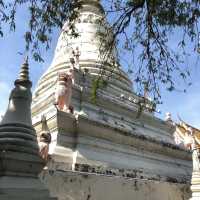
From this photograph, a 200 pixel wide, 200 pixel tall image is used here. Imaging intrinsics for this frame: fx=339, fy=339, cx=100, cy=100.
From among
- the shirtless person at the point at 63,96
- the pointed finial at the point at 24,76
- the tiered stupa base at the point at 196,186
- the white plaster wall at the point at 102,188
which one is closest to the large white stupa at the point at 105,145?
the white plaster wall at the point at 102,188

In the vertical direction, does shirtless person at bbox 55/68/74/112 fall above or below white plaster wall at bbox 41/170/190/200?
above

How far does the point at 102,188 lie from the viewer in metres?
7.19

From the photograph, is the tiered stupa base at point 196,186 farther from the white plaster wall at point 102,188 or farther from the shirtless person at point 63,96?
the shirtless person at point 63,96

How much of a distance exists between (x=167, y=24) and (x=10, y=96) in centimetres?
355

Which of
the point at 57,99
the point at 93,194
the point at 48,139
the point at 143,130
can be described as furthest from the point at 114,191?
the point at 143,130

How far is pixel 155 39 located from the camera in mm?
6723

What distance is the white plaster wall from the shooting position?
21.0 ft

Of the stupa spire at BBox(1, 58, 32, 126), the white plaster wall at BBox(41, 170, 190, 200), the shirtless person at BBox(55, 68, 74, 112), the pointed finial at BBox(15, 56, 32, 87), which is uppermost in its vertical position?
the shirtless person at BBox(55, 68, 74, 112)

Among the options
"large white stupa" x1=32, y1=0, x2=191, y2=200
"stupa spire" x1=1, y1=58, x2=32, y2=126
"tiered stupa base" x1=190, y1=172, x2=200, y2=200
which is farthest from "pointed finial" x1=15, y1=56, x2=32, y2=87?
"tiered stupa base" x1=190, y1=172, x2=200, y2=200

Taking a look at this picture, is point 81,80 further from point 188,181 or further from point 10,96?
point 10,96

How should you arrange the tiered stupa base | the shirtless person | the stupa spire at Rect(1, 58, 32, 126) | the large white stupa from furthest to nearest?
the shirtless person, the tiered stupa base, the large white stupa, the stupa spire at Rect(1, 58, 32, 126)

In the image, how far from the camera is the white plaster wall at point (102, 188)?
6.41 m

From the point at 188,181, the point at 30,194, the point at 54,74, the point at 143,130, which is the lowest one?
the point at 30,194

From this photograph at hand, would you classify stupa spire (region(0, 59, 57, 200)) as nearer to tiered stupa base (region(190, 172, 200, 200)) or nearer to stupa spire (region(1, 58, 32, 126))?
stupa spire (region(1, 58, 32, 126))
